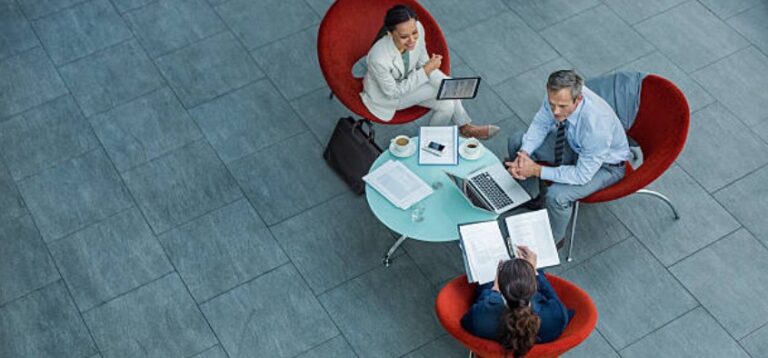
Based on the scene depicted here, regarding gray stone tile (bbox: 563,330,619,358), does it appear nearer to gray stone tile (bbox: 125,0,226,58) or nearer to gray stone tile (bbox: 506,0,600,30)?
gray stone tile (bbox: 506,0,600,30)

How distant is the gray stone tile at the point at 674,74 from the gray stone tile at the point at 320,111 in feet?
5.79

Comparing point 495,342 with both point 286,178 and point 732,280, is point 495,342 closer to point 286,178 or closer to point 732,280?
point 732,280

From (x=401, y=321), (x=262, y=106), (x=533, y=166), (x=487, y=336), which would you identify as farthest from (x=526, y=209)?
(x=262, y=106)

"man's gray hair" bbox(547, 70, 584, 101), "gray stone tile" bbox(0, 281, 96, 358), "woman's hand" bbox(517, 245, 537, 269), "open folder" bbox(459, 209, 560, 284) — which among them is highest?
"man's gray hair" bbox(547, 70, 584, 101)

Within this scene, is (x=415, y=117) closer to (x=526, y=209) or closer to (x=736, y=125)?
(x=526, y=209)

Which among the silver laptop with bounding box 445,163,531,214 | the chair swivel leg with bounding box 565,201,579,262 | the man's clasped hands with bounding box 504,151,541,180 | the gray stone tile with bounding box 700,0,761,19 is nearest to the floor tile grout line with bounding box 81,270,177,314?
the silver laptop with bounding box 445,163,531,214

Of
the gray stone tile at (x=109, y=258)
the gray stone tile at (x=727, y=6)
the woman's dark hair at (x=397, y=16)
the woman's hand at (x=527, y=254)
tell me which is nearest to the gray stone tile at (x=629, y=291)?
the woman's hand at (x=527, y=254)

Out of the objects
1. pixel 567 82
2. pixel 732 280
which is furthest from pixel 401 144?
pixel 732 280

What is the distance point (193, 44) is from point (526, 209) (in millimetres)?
2461

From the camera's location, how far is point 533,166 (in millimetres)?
4773

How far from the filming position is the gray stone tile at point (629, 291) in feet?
15.5

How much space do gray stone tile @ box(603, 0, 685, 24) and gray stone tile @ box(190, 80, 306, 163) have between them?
7.34ft

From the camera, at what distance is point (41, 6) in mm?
6512

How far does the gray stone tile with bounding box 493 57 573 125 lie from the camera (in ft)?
18.8
